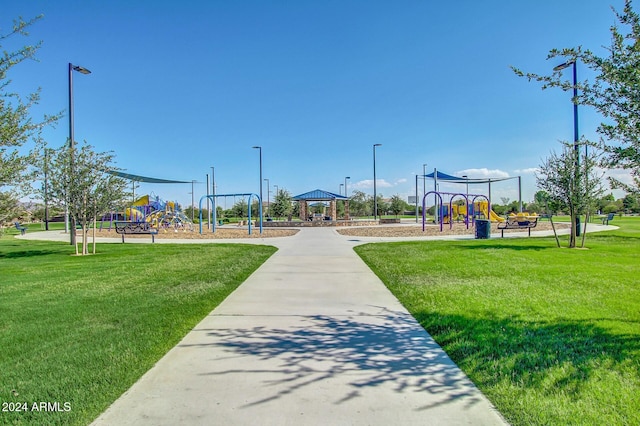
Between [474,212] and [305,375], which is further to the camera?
[474,212]

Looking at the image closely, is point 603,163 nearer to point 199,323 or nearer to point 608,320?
point 608,320

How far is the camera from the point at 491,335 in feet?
14.4

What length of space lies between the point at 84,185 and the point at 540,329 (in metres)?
14.1

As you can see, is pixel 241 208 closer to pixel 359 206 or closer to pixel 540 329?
pixel 359 206

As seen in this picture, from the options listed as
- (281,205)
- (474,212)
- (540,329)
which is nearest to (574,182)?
(540,329)

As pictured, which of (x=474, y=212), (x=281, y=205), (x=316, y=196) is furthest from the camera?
(x=281, y=205)

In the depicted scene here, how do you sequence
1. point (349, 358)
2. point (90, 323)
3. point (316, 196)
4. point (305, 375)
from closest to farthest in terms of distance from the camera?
1. point (305, 375)
2. point (349, 358)
3. point (90, 323)
4. point (316, 196)

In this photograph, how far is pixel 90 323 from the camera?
5.02 metres

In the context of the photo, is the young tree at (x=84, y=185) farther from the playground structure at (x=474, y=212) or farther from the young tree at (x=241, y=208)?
the young tree at (x=241, y=208)

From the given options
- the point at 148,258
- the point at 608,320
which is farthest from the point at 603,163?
the point at 148,258

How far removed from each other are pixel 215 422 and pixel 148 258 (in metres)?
10.5

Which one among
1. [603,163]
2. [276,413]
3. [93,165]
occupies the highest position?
[93,165]

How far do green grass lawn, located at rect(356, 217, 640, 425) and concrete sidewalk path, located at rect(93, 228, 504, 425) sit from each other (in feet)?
1.02

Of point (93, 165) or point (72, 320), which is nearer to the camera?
point (72, 320)
